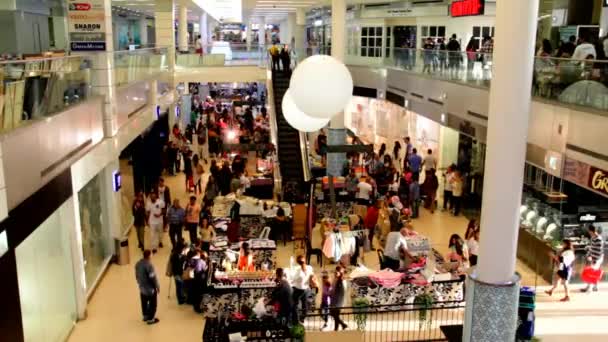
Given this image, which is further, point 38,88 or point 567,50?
point 567,50

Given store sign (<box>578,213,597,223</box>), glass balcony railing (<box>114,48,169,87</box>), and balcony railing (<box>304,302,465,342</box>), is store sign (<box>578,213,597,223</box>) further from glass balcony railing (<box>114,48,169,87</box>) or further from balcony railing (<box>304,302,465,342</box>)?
glass balcony railing (<box>114,48,169,87</box>)

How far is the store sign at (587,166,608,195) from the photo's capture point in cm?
999

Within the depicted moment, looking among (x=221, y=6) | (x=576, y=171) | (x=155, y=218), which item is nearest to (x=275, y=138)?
(x=155, y=218)

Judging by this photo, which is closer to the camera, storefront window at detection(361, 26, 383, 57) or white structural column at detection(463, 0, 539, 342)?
white structural column at detection(463, 0, 539, 342)

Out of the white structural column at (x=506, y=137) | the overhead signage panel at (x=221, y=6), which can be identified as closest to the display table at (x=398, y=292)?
the white structural column at (x=506, y=137)

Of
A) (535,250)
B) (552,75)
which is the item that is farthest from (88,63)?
(535,250)

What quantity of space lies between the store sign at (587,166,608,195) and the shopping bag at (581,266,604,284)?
3.13 m

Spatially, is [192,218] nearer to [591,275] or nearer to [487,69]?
[487,69]

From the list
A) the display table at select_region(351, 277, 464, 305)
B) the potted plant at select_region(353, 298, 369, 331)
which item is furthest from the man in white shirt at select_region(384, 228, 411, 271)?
the potted plant at select_region(353, 298, 369, 331)

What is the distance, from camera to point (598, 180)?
10.2 meters

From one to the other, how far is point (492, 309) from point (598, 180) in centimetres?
474

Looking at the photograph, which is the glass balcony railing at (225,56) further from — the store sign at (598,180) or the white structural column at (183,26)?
the store sign at (598,180)

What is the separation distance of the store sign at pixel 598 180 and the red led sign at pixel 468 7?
221 inches

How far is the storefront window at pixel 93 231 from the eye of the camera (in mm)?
12508
